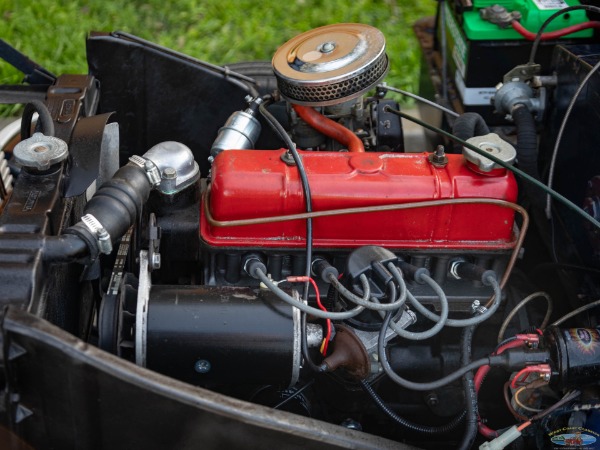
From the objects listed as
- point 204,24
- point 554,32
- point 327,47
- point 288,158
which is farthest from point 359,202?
point 204,24

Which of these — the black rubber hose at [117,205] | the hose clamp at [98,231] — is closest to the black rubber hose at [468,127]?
the black rubber hose at [117,205]

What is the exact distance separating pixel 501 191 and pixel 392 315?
0.38m

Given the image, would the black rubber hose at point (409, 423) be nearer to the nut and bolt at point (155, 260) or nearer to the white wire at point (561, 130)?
the nut and bolt at point (155, 260)

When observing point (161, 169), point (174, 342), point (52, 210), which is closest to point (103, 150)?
point (161, 169)

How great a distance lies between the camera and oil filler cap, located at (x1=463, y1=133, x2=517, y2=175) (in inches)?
67.2

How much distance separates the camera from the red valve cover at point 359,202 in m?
1.70

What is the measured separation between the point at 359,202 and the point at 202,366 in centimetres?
47

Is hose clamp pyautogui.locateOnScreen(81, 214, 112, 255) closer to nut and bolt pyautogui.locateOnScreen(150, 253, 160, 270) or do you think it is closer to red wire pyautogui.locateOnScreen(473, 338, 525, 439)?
nut and bolt pyautogui.locateOnScreen(150, 253, 160, 270)

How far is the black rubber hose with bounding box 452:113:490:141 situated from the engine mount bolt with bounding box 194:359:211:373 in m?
0.84

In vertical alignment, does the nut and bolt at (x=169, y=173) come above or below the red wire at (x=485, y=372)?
above

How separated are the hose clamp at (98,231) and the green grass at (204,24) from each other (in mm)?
2570

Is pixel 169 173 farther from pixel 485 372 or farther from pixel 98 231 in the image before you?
pixel 485 372

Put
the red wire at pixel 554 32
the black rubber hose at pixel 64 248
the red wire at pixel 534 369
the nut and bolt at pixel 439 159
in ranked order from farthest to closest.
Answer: the red wire at pixel 554 32, the nut and bolt at pixel 439 159, the red wire at pixel 534 369, the black rubber hose at pixel 64 248

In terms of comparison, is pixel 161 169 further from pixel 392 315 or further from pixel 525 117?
pixel 525 117
